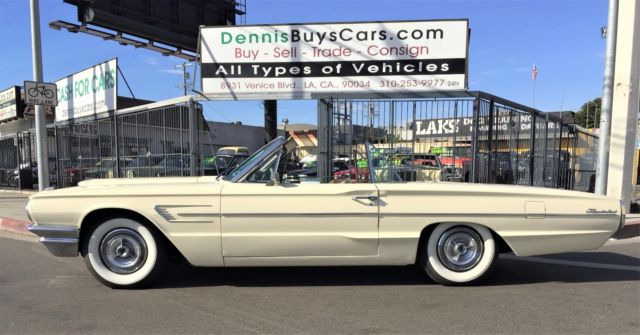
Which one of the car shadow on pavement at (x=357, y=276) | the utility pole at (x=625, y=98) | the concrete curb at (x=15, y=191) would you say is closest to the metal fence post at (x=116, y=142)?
the car shadow on pavement at (x=357, y=276)

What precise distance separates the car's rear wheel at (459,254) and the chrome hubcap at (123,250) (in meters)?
2.81

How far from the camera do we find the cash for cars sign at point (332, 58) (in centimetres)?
923

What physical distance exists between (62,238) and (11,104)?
22.6 m

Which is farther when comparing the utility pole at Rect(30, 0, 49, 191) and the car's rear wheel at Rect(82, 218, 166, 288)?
the utility pole at Rect(30, 0, 49, 191)

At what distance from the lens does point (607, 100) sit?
29.2 feet

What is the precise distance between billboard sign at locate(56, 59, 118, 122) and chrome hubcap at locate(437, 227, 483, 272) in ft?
32.5

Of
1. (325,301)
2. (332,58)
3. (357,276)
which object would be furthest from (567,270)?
(332,58)

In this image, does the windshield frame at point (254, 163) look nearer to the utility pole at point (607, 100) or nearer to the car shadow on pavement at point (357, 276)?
the car shadow on pavement at point (357, 276)

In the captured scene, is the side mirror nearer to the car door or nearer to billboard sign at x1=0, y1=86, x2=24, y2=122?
the car door

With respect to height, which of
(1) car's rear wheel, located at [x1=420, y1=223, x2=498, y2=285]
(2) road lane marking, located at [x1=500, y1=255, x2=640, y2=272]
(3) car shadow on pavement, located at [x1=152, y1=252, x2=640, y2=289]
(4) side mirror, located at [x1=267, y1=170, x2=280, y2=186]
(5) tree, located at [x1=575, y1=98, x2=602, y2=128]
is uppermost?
(5) tree, located at [x1=575, y1=98, x2=602, y2=128]

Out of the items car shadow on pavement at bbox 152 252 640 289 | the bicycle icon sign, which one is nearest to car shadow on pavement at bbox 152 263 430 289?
car shadow on pavement at bbox 152 252 640 289

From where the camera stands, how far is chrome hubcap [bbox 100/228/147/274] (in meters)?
4.43

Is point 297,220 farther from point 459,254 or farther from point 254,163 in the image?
point 459,254

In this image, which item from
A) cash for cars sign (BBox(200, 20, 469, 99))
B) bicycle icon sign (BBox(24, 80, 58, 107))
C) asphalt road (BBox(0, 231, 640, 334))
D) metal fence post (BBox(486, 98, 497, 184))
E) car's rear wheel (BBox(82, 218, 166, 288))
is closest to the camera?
asphalt road (BBox(0, 231, 640, 334))
